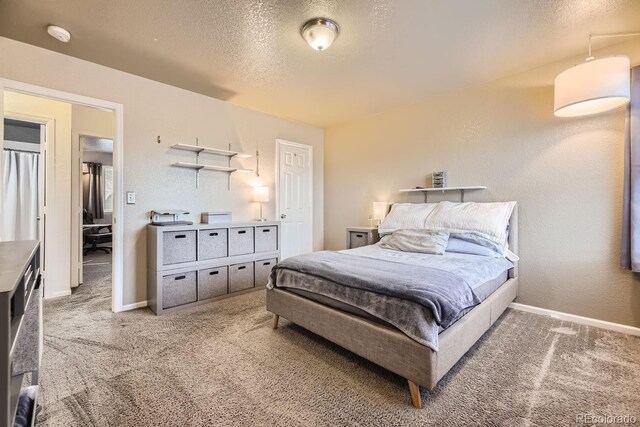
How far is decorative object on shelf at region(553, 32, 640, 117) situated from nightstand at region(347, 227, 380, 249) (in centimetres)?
224

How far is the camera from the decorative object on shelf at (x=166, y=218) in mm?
3068

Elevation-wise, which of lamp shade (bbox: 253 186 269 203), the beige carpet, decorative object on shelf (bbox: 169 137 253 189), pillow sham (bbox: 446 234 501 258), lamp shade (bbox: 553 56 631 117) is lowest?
the beige carpet

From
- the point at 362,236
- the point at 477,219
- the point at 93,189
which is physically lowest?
the point at 362,236

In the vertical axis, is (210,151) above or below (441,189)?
above

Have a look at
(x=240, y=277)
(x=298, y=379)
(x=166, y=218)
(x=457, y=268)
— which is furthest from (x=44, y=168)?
(x=457, y=268)

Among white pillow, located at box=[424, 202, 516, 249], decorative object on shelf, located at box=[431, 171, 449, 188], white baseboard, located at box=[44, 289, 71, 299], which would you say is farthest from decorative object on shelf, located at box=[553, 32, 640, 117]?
white baseboard, located at box=[44, 289, 71, 299]

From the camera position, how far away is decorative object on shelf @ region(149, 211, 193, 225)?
3.07m

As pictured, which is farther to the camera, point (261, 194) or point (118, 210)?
point (261, 194)

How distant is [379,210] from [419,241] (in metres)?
1.23

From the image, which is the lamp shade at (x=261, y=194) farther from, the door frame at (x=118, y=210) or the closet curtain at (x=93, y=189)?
the closet curtain at (x=93, y=189)

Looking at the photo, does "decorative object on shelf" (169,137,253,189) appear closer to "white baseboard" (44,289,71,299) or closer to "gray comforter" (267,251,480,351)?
"gray comforter" (267,251,480,351)

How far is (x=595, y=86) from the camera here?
213cm

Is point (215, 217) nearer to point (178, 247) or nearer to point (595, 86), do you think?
point (178, 247)
